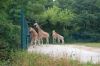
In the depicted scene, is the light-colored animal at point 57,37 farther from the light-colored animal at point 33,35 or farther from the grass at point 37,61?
the grass at point 37,61

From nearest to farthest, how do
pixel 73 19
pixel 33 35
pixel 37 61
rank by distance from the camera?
pixel 37 61 < pixel 33 35 < pixel 73 19

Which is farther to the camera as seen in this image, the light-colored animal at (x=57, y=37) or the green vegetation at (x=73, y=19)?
the green vegetation at (x=73, y=19)

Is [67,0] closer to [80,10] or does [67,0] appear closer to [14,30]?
[80,10]

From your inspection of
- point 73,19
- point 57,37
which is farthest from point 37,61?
point 73,19

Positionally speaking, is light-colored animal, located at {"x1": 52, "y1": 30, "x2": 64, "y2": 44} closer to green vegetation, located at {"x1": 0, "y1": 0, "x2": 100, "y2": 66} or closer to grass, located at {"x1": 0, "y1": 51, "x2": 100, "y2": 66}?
green vegetation, located at {"x1": 0, "y1": 0, "x2": 100, "y2": 66}

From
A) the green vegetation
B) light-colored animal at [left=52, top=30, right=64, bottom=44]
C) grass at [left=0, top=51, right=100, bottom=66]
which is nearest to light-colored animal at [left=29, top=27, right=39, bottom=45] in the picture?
the green vegetation

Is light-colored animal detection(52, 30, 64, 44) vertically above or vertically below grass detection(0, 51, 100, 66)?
below

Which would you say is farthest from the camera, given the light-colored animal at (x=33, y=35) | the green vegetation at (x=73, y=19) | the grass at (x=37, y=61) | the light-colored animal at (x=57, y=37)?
the green vegetation at (x=73, y=19)

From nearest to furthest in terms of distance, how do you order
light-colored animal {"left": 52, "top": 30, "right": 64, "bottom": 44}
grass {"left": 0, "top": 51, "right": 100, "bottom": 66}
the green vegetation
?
grass {"left": 0, "top": 51, "right": 100, "bottom": 66} < light-colored animal {"left": 52, "top": 30, "right": 64, "bottom": 44} < the green vegetation

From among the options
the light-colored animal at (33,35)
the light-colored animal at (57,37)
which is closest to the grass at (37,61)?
the light-colored animal at (33,35)

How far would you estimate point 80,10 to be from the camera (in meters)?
43.5

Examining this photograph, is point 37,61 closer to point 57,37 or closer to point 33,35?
point 33,35

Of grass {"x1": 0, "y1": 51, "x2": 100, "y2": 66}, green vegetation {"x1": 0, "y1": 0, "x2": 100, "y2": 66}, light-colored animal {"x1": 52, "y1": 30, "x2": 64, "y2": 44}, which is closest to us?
grass {"x1": 0, "y1": 51, "x2": 100, "y2": 66}

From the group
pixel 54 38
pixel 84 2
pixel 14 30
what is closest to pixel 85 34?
pixel 84 2
